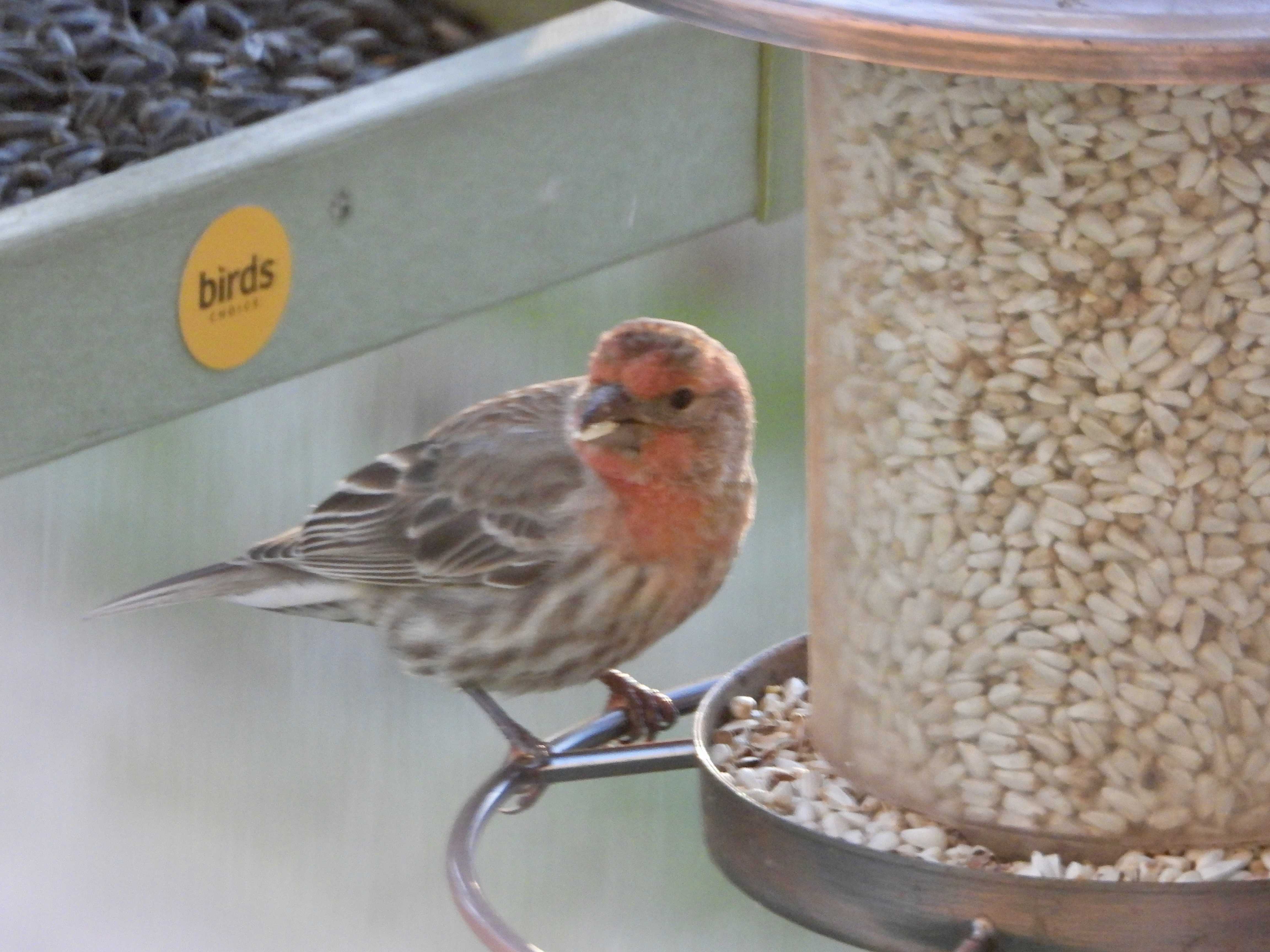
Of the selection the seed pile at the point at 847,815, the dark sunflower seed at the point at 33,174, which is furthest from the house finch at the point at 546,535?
the dark sunflower seed at the point at 33,174

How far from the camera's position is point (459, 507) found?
3.51m

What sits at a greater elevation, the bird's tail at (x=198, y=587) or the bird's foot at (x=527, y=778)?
the bird's foot at (x=527, y=778)

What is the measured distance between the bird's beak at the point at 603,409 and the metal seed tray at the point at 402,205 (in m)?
0.89

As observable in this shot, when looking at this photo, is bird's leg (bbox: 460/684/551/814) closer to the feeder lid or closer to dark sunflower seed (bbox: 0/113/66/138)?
the feeder lid

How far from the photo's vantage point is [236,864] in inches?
215

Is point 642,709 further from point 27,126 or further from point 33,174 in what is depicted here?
point 27,126

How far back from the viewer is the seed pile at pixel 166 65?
420cm

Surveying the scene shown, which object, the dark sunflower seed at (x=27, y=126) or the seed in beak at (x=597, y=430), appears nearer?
the seed in beak at (x=597, y=430)

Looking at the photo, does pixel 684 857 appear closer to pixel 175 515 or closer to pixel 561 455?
pixel 175 515

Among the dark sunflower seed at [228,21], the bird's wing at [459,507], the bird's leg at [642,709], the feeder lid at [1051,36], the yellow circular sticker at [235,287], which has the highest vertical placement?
the feeder lid at [1051,36]

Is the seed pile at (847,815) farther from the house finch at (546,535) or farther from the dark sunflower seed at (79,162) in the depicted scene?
the dark sunflower seed at (79,162)

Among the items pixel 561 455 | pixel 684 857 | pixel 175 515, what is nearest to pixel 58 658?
pixel 175 515

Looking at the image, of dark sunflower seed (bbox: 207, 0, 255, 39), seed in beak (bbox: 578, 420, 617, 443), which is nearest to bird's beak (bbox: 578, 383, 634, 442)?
seed in beak (bbox: 578, 420, 617, 443)

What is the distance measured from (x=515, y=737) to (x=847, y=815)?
70 centimetres
